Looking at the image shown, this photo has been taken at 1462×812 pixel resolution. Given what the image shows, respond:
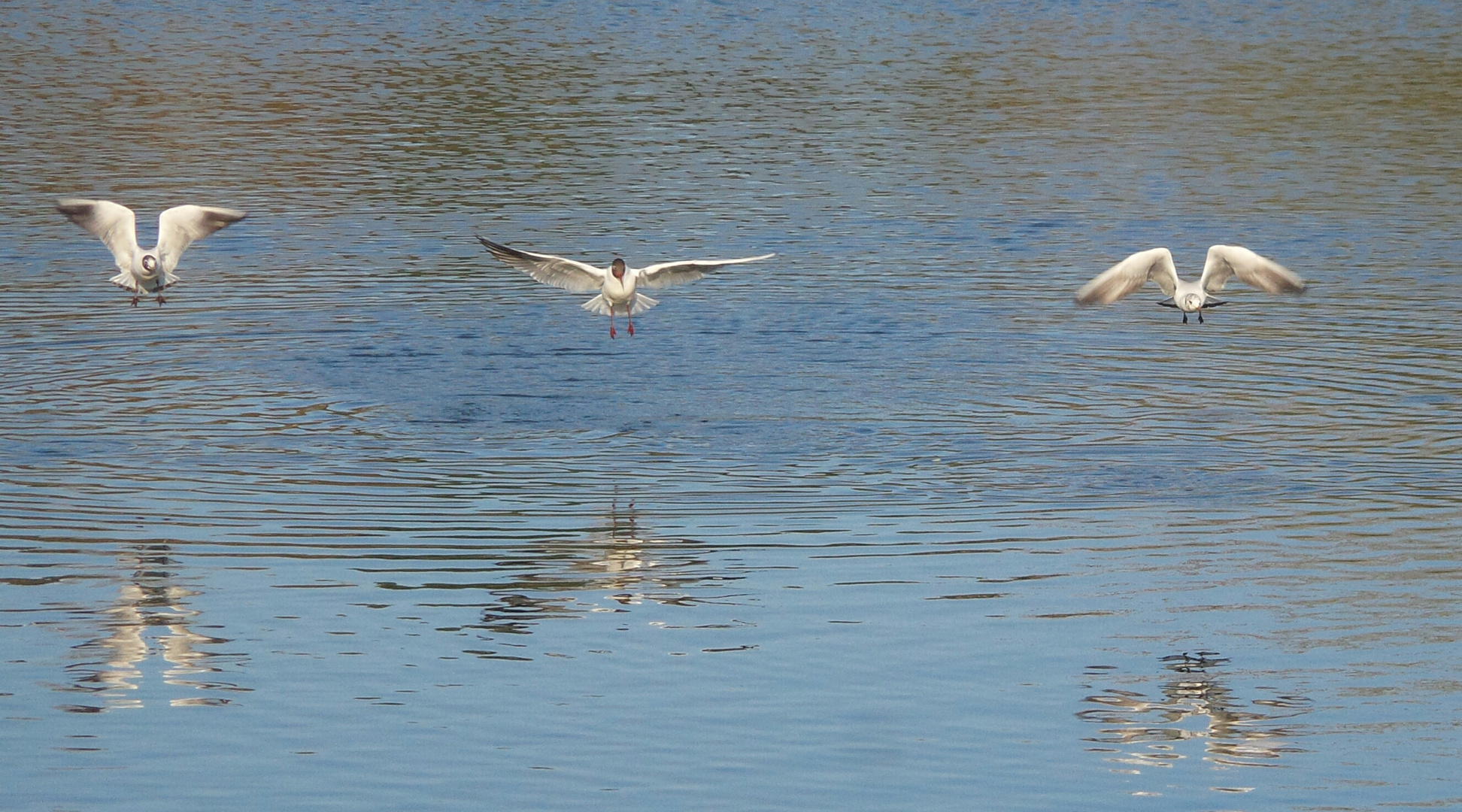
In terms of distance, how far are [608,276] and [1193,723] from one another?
9478mm

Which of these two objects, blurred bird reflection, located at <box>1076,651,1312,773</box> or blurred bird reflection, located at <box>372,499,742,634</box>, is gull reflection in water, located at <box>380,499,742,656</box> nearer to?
blurred bird reflection, located at <box>372,499,742,634</box>

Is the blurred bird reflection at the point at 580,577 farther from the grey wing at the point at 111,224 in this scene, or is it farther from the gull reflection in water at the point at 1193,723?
the grey wing at the point at 111,224

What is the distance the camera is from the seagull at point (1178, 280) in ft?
58.9

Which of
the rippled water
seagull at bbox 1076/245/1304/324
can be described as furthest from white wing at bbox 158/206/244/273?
seagull at bbox 1076/245/1304/324

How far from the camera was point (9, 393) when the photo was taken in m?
18.5

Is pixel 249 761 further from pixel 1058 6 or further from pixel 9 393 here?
pixel 1058 6

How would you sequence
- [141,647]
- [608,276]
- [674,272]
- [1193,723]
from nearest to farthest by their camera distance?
[1193,723]
[141,647]
[674,272]
[608,276]

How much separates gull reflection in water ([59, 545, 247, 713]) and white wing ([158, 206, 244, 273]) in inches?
242

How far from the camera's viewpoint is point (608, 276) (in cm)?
1928

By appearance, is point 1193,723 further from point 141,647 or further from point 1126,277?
point 1126,277

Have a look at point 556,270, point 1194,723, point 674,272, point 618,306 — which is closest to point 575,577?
Result: point 1194,723

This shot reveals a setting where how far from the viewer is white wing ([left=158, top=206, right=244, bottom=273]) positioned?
1919cm

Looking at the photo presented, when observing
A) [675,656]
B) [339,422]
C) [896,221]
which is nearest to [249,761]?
[675,656]

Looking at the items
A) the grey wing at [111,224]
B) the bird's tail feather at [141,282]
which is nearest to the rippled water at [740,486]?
the bird's tail feather at [141,282]
